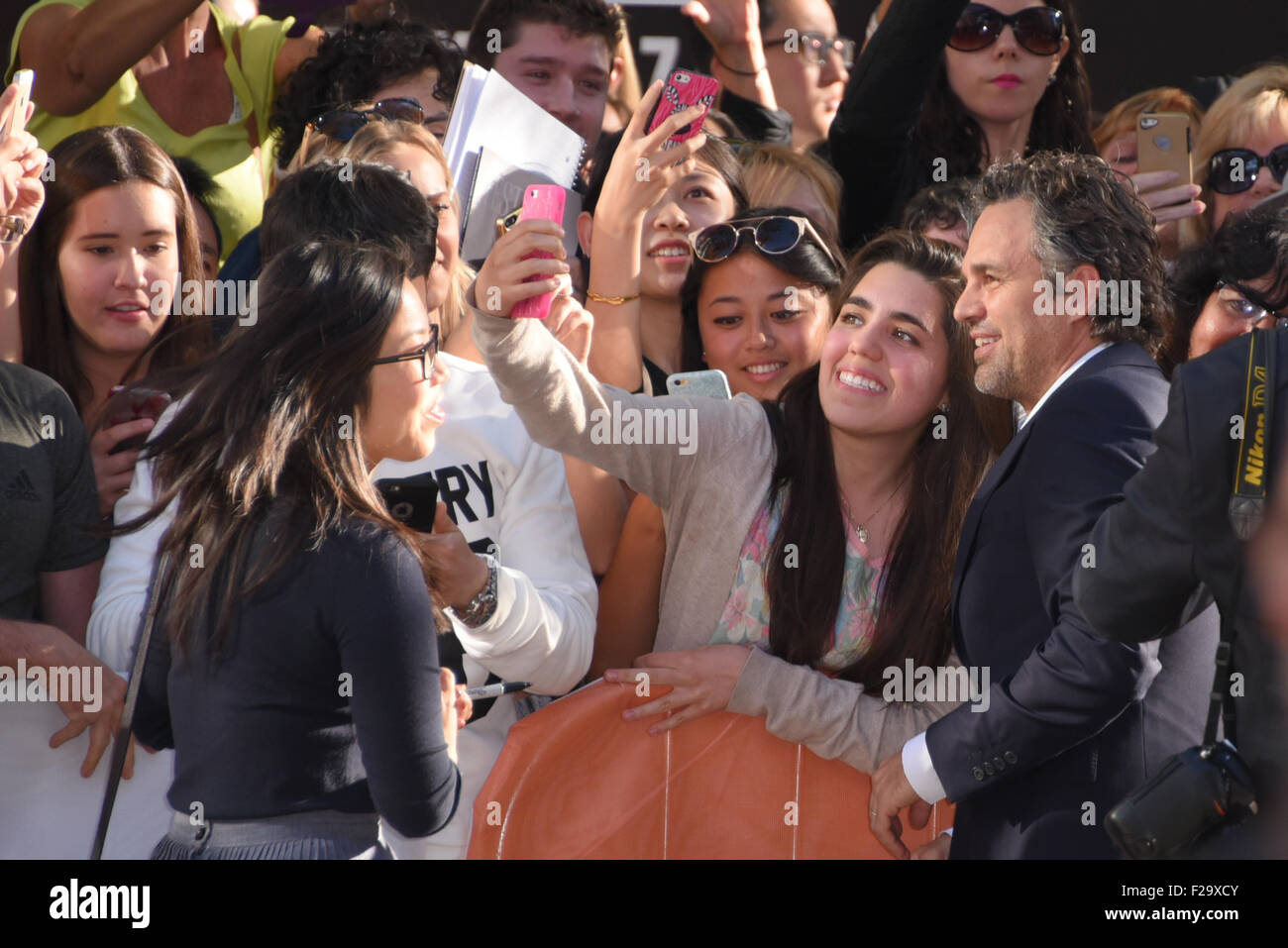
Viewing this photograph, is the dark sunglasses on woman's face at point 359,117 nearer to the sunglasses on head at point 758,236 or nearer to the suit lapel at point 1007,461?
the sunglasses on head at point 758,236

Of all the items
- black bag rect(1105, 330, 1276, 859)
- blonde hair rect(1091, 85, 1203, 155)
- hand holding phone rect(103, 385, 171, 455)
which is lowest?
black bag rect(1105, 330, 1276, 859)

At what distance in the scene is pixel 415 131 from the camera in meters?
3.45

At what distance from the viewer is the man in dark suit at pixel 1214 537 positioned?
197 centimetres

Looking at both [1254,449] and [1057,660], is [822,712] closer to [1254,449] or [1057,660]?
[1057,660]

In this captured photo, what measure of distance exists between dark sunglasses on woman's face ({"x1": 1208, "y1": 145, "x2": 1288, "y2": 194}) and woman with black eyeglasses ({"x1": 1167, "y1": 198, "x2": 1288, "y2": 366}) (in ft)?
2.08

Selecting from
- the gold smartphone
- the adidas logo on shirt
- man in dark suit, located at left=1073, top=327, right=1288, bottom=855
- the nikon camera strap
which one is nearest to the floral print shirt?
man in dark suit, located at left=1073, top=327, right=1288, bottom=855

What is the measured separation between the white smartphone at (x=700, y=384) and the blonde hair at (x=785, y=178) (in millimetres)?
896

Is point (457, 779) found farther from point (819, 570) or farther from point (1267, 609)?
point (1267, 609)

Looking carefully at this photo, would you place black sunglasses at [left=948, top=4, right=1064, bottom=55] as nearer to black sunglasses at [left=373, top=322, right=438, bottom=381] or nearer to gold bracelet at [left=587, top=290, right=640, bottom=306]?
gold bracelet at [left=587, top=290, right=640, bottom=306]

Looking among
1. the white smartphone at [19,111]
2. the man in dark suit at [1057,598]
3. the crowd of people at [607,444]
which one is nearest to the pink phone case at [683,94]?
the crowd of people at [607,444]

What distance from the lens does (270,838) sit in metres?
2.11

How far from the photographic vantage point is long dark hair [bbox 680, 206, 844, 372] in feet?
11.8

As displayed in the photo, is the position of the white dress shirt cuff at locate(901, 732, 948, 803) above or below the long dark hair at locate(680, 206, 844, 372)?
below

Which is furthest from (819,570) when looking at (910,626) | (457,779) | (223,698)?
(223,698)
